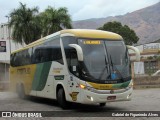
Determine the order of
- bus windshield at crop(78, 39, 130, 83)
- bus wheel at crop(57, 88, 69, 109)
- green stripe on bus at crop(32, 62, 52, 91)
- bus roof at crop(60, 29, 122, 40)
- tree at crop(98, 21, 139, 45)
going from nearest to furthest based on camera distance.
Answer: bus windshield at crop(78, 39, 130, 83)
bus roof at crop(60, 29, 122, 40)
bus wheel at crop(57, 88, 69, 109)
green stripe on bus at crop(32, 62, 52, 91)
tree at crop(98, 21, 139, 45)

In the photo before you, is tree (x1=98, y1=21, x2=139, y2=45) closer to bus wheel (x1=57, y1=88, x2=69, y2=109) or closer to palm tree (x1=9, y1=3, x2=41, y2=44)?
palm tree (x1=9, y1=3, x2=41, y2=44)

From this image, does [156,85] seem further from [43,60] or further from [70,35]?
[70,35]

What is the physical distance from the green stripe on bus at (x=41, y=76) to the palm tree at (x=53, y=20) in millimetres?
33404

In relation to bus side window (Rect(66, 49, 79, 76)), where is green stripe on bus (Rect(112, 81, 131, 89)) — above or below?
below

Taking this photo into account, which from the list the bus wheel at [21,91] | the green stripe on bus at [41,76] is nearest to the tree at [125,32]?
the bus wheel at [21,91]

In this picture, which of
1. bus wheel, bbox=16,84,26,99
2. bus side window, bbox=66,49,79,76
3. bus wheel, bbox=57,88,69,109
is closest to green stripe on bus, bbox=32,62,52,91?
bus wheel, bbox=57,88,69,109

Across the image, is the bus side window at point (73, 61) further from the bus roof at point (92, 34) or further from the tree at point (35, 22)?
the tree at point (35, 22)

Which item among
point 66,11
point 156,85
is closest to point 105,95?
Answer: point 156,85

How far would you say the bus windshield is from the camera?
14.4m

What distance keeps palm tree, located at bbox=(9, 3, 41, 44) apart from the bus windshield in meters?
39.3

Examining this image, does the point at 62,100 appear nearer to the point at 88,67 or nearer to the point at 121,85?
the point at 88,67

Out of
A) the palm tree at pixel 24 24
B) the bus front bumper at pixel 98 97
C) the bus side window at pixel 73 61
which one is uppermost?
the palm tree at pixel 24 24

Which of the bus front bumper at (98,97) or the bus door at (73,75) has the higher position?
the bus door at (73,75)

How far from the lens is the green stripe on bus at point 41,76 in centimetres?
1801
